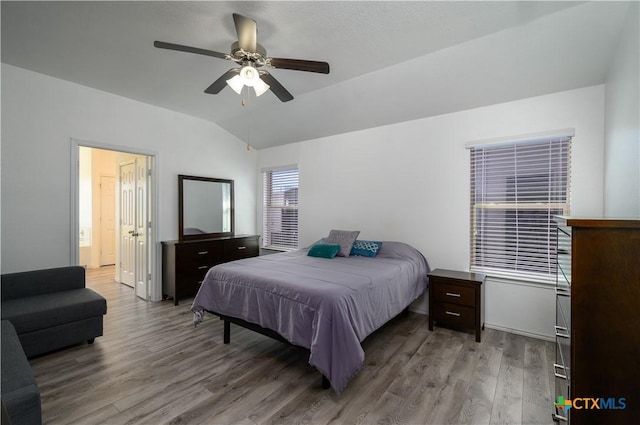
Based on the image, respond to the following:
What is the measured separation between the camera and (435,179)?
3564 mm

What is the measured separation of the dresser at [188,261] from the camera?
13.1ft

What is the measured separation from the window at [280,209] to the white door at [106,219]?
374 cm

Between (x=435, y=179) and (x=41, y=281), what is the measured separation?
447 cm

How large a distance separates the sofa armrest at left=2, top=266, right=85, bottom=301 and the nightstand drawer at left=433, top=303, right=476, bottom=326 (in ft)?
12.9

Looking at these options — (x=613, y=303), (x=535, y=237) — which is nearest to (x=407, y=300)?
(x=535, y=237)

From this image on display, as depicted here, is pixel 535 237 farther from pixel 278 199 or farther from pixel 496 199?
pixel 278 199

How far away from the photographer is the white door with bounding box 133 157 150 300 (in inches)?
166

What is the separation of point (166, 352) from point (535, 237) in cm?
389

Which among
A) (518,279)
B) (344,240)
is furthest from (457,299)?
(344,240)

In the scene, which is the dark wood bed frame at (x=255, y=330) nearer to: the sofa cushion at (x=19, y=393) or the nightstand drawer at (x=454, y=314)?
the nightstand drawer at (x=454, y=314)

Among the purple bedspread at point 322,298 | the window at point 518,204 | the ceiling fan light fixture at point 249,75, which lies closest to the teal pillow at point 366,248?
the purple bedspread at point 322,298

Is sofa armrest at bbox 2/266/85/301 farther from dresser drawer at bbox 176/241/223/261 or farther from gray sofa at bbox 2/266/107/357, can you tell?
dresser drawer at bbox 176/241/223/261

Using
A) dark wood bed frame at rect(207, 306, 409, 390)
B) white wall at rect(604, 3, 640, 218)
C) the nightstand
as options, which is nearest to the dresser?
dark wood bed frame at rect(207, 306, 409, 390)

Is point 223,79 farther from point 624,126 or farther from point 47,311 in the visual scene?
point 624,126
